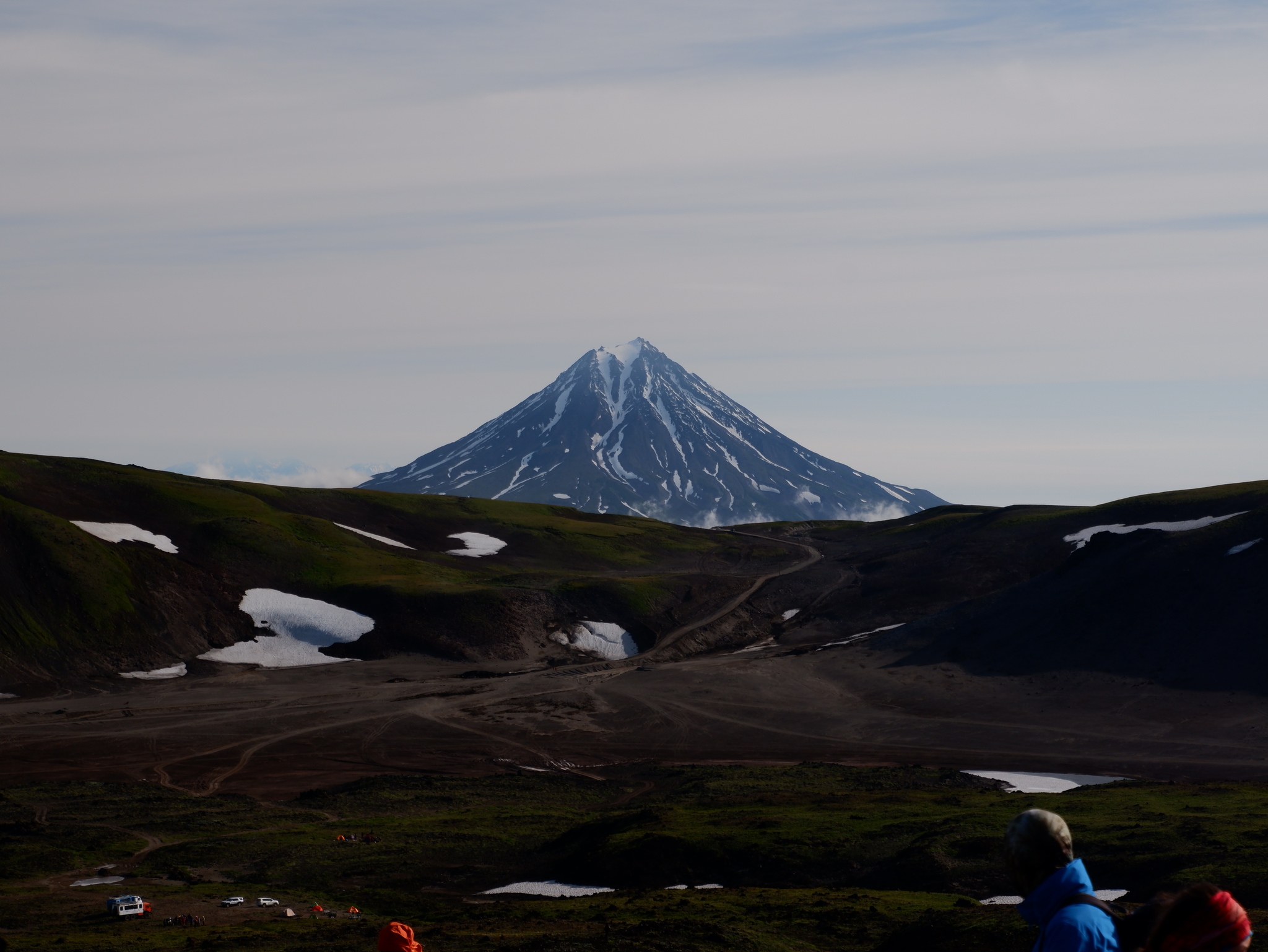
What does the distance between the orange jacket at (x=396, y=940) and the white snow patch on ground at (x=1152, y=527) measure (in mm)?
122302

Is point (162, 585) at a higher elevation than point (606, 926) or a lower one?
higher

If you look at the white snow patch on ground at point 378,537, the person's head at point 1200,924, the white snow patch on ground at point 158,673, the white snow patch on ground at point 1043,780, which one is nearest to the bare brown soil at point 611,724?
the white snow patch on ground at point 158,673

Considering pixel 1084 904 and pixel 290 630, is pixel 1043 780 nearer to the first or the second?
pixel 1084 904

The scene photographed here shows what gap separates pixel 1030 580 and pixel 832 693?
1329 inches

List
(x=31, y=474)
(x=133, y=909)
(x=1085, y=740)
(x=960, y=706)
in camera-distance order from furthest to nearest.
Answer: (x=31, y=474), (x=960, y=706), (x=1085, y=740), (x=133, y=909)

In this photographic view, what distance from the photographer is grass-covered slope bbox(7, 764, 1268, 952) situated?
3425cm

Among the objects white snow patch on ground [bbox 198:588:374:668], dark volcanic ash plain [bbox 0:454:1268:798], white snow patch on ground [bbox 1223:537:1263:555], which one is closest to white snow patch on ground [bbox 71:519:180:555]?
dark volcanic ash plain [bbox 0:454:1268:798]

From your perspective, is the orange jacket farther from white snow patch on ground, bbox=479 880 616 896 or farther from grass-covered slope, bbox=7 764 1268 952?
white snow patch on ground, bbox=479 880 616 896

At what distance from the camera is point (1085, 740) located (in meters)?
84.1

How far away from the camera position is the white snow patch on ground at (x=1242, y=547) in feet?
361

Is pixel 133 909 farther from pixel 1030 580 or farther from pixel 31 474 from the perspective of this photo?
pixel 31 474

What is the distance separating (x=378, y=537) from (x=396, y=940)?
166745 millimetres

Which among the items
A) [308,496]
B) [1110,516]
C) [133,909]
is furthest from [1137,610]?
[308,496]

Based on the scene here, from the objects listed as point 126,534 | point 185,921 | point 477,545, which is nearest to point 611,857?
point 185,921
